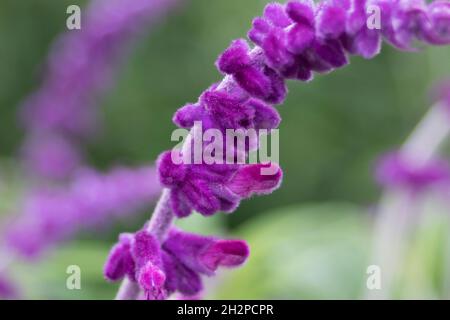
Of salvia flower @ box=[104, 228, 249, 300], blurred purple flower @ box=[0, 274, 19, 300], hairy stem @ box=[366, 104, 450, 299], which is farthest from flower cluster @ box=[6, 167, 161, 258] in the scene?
salvia flower @ box=[104, 228, 249, 300]

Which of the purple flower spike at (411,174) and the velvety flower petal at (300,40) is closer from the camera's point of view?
the velvety flower petal at (300,40)

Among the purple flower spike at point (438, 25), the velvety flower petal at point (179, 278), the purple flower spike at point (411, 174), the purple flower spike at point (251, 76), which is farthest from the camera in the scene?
the purple flower spike at point (411, 174)

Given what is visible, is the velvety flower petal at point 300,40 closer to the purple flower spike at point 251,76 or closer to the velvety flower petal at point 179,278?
the purple flower spike at point 251,76

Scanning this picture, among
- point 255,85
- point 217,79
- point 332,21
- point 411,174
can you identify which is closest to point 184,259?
point 255,85

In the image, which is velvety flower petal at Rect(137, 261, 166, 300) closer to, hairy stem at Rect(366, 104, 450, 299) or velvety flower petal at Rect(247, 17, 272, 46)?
velvety flower petal at Rect(247, 17, 272, 46)

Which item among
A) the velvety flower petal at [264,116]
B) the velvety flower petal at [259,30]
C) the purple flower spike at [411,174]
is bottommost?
the velvety flower petal at [264,116]

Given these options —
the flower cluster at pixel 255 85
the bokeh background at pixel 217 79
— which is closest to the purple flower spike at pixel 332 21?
the flower cluster at pixel 255 85

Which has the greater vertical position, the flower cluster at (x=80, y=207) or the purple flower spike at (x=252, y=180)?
the flower cluster at (x=80, y=207)
